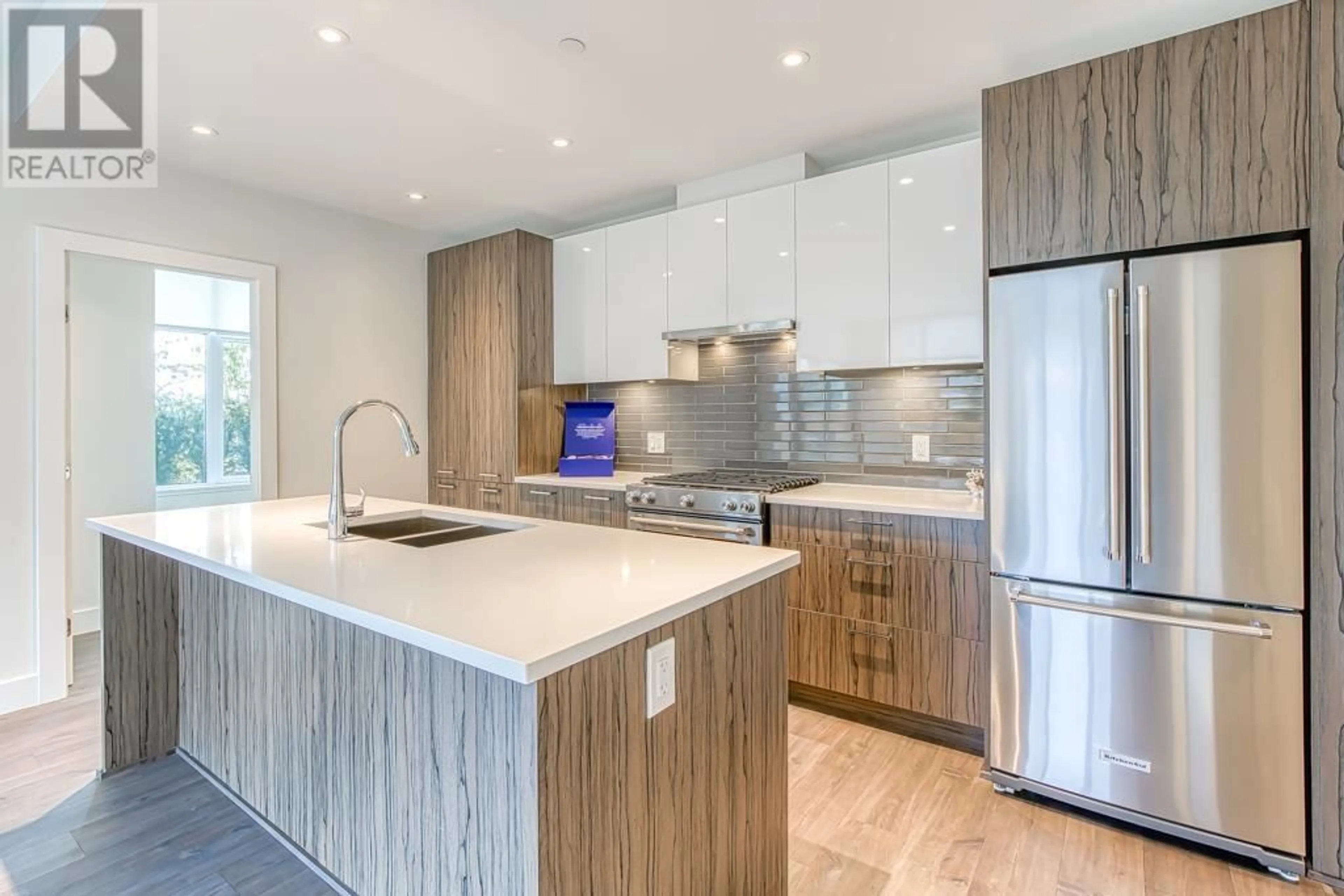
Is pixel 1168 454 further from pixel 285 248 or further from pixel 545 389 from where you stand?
pixel 285 248

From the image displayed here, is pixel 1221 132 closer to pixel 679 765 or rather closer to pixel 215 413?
pixel 679 765

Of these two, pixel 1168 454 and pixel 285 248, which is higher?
pixel 285 248

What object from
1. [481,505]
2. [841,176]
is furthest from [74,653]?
[841,176]

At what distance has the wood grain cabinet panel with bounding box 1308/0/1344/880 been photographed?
5.58ft

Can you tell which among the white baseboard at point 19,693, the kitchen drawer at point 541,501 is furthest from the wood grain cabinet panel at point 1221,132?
the white baseboard at point 19,693

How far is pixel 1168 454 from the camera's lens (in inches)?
74.1

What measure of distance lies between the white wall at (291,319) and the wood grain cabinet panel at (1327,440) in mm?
4253

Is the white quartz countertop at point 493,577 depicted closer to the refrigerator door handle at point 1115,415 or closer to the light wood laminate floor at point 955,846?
the light wood laminate floor at point 955,846

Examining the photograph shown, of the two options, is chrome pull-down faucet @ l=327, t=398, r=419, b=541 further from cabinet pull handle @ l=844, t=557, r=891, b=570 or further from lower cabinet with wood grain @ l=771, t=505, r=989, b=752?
cabinet pull handle @ l=844, t=557, r=891, b=570

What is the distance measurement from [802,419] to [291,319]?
291 cm

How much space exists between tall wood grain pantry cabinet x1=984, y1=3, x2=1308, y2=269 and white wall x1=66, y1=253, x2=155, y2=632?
4.85 meters

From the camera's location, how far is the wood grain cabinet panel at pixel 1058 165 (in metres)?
1.98

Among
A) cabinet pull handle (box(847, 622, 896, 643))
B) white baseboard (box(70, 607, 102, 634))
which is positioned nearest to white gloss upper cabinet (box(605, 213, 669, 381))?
cabinet pull handle (box(847, 622, 896, 643))

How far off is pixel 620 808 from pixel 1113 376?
1844mm
